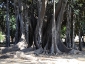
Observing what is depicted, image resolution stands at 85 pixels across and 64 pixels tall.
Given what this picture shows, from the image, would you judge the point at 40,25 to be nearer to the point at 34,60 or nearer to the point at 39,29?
the point at 39,29

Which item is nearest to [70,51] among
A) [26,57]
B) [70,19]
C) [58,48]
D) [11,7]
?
[58,48]

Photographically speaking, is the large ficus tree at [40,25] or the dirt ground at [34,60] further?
the large ficus tree at [40,25]

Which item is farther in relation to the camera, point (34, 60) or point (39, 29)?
point (39, 29)

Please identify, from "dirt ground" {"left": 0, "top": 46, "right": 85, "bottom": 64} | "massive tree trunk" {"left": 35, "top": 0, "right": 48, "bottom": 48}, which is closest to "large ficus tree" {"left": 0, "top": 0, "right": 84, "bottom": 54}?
"massive tree trunk" {"left": 35, "top": 0, "right": 48, "bottom": 48}

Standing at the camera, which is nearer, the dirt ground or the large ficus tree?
the dirt ground

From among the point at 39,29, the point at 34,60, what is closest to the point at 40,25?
the point at 39,29

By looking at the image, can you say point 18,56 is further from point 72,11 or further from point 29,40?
point 72,11

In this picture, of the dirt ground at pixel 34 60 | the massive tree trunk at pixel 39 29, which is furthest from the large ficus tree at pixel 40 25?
the dirt ground at pixel 34 60

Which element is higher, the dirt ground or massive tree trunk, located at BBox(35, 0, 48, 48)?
massive tree trunk, located at BBox(35, 0, 48, 48)

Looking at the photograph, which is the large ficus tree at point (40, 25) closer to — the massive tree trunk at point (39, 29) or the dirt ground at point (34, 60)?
the massive tree trunk at point (39, 29)

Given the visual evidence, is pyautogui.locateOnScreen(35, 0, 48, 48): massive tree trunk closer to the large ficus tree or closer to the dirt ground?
the large ficus tree

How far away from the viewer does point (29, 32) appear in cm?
1531

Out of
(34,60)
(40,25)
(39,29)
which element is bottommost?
(34,60)

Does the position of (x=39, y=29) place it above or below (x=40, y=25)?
below
